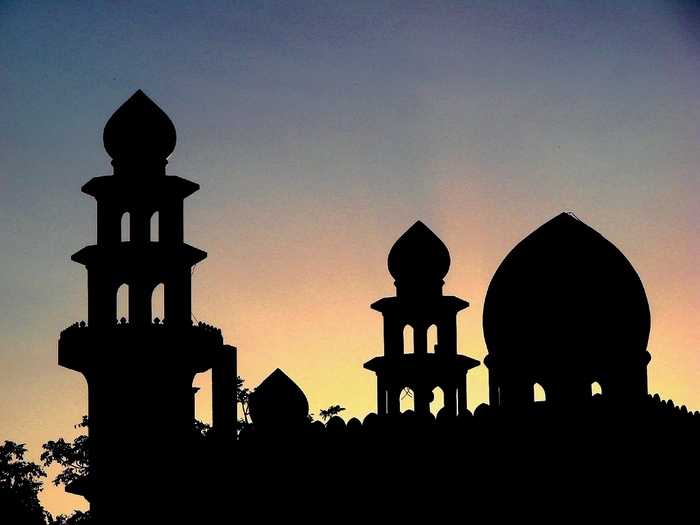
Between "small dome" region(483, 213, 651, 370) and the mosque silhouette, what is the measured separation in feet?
0.07

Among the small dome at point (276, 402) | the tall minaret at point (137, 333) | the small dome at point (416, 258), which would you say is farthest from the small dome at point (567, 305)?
the tall minaret at point (137, 333)

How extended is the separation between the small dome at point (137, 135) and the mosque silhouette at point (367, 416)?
0.02m

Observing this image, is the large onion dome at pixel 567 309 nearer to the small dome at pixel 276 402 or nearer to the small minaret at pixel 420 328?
the small minaret at pixel 420 328

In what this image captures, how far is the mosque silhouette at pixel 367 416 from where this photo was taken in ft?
50.5

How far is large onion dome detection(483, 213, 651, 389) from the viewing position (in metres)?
18.3

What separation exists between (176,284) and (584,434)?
531 centimetres

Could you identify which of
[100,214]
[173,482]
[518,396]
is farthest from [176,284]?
[518,396]

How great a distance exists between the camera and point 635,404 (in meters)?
16.8

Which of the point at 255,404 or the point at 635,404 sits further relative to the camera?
the point at 255,404

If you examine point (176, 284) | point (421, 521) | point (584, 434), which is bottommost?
point (421, 521)

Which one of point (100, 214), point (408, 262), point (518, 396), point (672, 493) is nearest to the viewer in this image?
point (672, 493)

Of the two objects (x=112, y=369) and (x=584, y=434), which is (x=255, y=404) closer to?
(x=112, y=369)

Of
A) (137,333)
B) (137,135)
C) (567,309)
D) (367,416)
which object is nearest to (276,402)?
(137,333)

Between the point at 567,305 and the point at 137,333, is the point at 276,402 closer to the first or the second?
the point at 137,333
